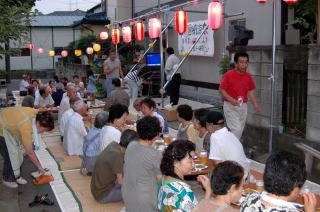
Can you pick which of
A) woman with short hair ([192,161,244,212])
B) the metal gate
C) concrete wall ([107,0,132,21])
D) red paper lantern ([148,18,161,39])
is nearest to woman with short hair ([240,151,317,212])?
woman with short hair ([192,161,244,212])

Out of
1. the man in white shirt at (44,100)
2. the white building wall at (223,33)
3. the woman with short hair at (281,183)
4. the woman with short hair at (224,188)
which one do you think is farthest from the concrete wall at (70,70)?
the woman with short hair at (281,183)

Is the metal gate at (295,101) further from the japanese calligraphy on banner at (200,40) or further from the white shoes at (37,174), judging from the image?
the japanese calligraphy on banner at (200,40)

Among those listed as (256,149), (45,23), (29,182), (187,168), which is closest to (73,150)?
(29,182)

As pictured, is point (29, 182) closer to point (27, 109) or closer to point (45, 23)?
point (27, 109)

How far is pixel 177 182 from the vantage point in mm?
3787

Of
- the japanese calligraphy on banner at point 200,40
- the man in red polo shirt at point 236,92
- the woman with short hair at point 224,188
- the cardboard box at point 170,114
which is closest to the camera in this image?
the woman with short hair at point 224,188

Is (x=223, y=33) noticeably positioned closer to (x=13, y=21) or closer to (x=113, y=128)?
(x=113, y=128)

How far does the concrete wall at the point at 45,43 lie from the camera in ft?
134

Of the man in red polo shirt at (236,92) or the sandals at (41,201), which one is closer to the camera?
the sandals at (41,201)

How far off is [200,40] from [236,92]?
29.6 feet

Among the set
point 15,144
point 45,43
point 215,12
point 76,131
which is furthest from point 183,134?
point 45,43

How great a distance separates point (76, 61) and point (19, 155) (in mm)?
26326

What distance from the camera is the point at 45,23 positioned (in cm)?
4119

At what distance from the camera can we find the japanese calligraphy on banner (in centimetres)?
1606
